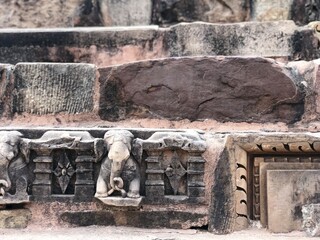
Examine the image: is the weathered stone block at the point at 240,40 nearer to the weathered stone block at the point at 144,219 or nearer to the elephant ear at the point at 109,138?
the elephant ear at the point at 109,138

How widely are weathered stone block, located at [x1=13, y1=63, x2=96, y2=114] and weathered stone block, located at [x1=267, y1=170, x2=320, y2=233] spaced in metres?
1.17

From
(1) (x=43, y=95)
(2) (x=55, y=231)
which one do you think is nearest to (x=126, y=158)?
(2) (x=55, y=231)

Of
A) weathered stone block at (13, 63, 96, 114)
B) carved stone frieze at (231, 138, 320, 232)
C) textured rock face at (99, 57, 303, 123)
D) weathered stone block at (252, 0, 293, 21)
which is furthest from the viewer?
weathered stone block at (252, 0, 293, 21)

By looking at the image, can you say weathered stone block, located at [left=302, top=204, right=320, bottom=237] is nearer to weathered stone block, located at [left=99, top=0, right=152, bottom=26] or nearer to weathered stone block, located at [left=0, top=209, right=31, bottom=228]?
weathered stone block, located at [left=0, top=209, right=31, bottom=228]

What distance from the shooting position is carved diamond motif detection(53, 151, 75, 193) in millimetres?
2820

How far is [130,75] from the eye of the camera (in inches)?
121

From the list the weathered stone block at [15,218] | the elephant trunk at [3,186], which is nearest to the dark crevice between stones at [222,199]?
the weathered stone block at [15,218]

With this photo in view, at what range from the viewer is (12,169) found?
9.25ft

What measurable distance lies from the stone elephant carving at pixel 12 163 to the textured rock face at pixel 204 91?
0.53 m

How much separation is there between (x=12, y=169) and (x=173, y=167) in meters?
0.88

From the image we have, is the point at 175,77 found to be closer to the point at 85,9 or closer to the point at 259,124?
the point at 259,124

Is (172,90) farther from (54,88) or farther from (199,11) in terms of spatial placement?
(199,11)

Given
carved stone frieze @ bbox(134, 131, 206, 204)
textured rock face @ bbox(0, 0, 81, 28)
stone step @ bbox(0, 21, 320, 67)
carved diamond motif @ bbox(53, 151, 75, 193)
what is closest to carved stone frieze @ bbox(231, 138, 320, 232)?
carved stone frieze @ bbox(134, 131, 206, 204)

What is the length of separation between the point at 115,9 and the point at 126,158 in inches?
90.2
